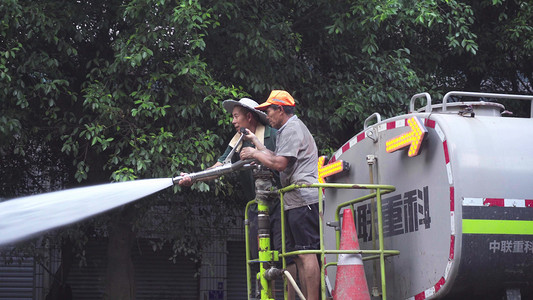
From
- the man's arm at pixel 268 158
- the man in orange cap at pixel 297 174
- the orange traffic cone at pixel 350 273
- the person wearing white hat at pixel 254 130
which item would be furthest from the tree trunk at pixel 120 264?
the orange traffic cone at pixel 350 273

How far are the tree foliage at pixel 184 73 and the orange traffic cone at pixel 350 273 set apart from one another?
5.10m

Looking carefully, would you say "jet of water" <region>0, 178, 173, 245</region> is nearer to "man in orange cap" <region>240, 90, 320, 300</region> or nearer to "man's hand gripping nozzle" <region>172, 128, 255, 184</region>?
"man's hand gripping nozzle" <region>172, 128, 255, 184</region>

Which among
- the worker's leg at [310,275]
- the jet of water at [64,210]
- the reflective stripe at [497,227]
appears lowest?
the worker's leg at [310,275]

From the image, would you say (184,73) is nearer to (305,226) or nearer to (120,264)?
(120,264)

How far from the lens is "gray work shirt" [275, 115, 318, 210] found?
5.95 m

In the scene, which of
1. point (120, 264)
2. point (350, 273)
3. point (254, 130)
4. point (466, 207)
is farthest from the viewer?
point (120, 264)

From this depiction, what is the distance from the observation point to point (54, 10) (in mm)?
11297

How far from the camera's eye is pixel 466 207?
17.4 feet

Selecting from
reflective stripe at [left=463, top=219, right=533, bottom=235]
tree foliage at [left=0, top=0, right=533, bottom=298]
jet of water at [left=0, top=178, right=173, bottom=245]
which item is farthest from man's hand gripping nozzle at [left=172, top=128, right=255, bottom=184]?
tree foliage at [left=0, top=0, right=533, bottom=298]

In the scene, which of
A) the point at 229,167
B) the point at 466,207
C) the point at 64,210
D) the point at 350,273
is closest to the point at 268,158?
the point at 229,167

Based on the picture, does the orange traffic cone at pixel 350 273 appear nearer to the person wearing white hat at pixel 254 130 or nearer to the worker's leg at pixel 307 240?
the worker's leg at pixel 307 240

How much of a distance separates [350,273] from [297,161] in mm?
989

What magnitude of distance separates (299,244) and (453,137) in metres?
1.45

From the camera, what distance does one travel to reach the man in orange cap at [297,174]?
19.1ft
